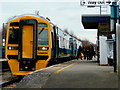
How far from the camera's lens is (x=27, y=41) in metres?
16.3

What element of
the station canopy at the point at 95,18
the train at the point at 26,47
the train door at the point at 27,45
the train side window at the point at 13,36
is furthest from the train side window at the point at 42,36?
the station canopy at the point at 95,18

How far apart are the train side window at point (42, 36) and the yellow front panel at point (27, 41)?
0.57 m

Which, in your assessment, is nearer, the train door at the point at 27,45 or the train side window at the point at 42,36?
the train door at the point at 27,45

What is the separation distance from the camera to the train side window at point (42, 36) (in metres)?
16.7

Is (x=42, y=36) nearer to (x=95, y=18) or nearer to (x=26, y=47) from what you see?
(x=26, y=47)

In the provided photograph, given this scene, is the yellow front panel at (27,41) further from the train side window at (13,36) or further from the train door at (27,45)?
the train side window at (13,36)

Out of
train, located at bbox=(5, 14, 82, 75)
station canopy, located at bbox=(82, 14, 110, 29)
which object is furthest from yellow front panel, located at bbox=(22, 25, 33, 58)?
station canopy, located at bbox=(82, 14, 110, 29)

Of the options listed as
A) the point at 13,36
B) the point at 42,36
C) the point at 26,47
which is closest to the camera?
the point at 26,47

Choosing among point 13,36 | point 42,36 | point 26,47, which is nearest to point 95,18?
point 42,36

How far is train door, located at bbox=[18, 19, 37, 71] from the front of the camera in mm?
16141

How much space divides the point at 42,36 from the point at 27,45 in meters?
1.09

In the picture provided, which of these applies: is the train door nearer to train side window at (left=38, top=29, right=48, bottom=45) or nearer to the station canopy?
train side window at (left=38, top=29, right=48, bottom=45)

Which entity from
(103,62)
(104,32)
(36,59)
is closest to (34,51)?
(36,59)

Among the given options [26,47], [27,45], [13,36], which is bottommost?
[26,47]
